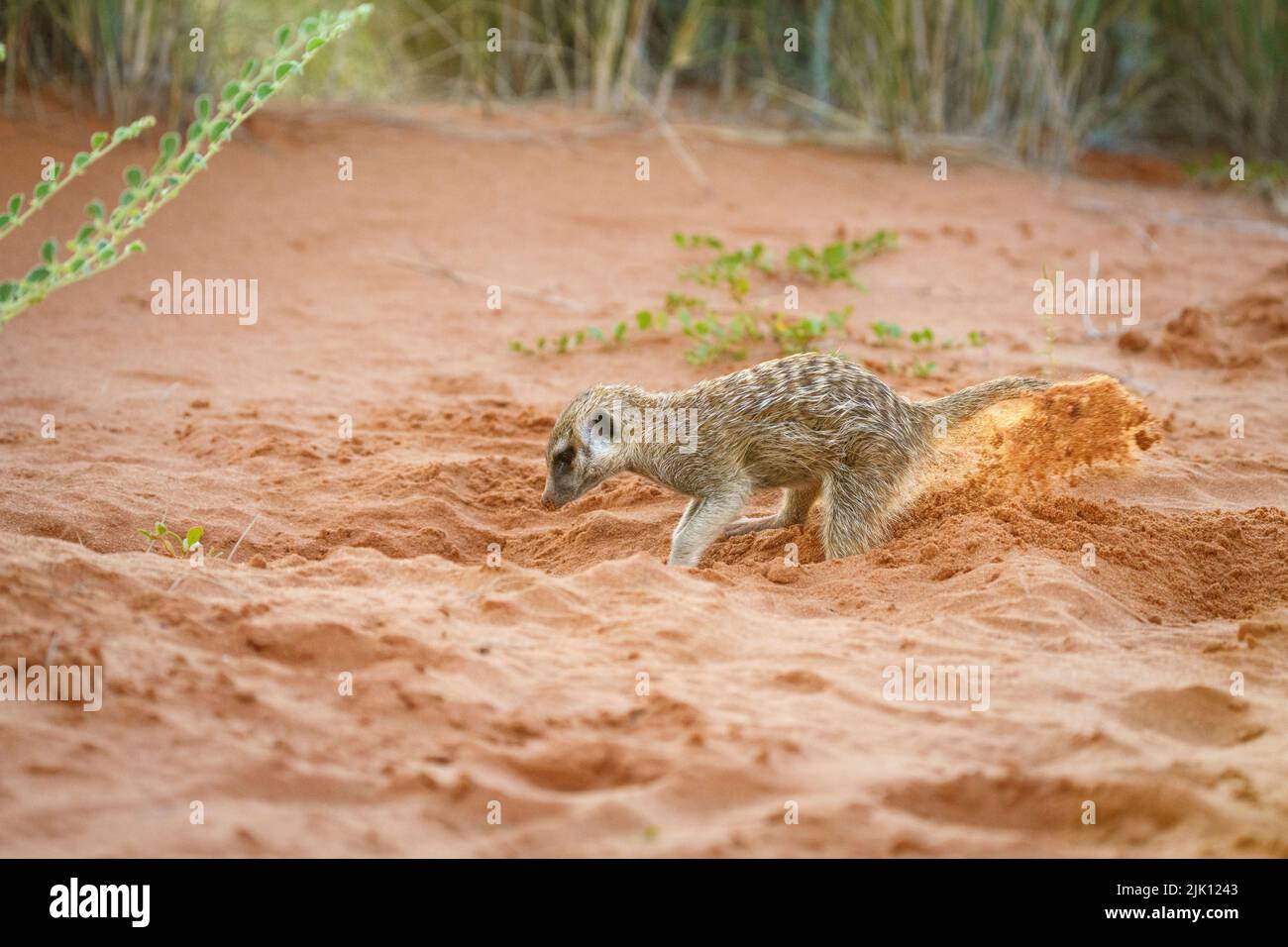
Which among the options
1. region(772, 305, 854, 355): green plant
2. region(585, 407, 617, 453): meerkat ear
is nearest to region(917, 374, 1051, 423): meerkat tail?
region(585, 407, 617, 453): meerkat ear

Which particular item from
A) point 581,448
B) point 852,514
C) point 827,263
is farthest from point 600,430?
point 827,263

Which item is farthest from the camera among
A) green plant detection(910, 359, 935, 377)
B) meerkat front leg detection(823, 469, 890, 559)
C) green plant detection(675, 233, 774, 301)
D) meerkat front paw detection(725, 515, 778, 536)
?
green plant detection(675, 233, 774, 301)

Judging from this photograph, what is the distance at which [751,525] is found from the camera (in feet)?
19.5

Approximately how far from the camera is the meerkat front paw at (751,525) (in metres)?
5.88

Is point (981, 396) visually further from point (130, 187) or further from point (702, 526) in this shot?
point (130, 187)

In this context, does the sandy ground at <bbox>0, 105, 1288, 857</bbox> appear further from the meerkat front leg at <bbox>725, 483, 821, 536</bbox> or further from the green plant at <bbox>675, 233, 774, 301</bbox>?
the green plant at <bbox>675, 233, 774, 301</bbox>

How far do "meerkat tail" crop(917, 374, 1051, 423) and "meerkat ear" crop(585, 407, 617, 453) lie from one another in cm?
128

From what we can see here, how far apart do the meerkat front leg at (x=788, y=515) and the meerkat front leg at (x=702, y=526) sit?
0.44m

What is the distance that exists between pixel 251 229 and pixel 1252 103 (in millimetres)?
10261

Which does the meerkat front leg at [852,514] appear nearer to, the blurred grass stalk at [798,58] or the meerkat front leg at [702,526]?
the meerkat front leg at [702,526]

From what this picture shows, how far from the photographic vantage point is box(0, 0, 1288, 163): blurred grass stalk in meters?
10.3

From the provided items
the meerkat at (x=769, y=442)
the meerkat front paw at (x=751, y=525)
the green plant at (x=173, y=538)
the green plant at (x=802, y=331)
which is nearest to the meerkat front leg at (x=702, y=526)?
the meerkat at (x=769, y=442)

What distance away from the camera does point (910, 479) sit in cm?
540

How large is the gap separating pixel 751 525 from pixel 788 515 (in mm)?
175
